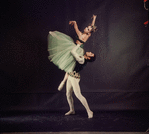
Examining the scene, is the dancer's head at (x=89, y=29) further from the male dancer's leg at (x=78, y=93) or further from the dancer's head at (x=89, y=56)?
the male dancer's leg at (x=78, y=93)

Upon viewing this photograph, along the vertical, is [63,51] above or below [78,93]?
above

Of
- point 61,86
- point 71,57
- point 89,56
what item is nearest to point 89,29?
point 89,56

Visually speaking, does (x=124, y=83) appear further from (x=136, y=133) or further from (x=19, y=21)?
(x=19, y=21)

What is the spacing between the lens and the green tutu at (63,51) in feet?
8.16

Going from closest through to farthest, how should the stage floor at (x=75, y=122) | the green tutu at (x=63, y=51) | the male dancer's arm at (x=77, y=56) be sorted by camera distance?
1. the stage floor at (x=75, y=122)
2. the male dancer's arm at (x=77, y=56)
3. the green tutu at (x=63, y=51)

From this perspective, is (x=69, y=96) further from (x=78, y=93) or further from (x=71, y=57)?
(x=71, y=57)

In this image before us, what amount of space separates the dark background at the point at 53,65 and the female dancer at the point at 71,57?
18cm

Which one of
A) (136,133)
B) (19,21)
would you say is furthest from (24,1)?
(136,133)

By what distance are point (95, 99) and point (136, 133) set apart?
2.86 feet

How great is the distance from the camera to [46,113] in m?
2.63

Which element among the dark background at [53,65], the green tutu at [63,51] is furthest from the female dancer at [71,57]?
the dark background at [53,65]

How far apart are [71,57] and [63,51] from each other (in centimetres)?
18

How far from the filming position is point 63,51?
2.49m

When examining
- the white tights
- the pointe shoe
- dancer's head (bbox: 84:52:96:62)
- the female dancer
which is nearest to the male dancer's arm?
the female dancer
